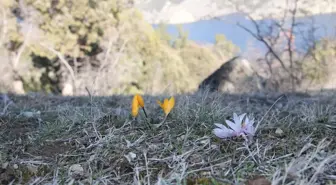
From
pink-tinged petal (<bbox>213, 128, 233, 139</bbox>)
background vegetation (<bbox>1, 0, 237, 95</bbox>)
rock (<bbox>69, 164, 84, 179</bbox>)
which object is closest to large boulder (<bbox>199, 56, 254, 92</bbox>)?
background vegetation (<bbox>1, 0, 237, 95</bbox>)

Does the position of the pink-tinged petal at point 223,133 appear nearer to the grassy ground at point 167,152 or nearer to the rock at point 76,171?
the grassy ground at point 167,152

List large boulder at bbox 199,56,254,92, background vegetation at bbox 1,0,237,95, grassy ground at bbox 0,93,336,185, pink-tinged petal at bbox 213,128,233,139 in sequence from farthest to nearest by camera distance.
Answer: background vegetation at bbox 1,0,237,95 → large boulder at bbox 199,56,254,92 → pink-tinged petal at bbox 213,128,233,139 → grassy ground at bbox 0,93,336,185

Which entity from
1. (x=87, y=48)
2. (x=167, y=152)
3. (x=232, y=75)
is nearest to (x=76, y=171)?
(x=167, y=152)

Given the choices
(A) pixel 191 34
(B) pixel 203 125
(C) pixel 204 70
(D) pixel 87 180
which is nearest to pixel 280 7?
(A) pixel 191 34

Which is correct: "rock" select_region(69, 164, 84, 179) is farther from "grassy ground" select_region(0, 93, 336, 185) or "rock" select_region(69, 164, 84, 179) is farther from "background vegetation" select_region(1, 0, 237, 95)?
"background vegetation" select_region(1, 0, 237, 95)

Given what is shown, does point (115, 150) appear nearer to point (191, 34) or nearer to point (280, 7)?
point (280, 7)

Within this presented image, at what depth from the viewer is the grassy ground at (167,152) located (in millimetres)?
974

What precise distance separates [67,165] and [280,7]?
681 cm

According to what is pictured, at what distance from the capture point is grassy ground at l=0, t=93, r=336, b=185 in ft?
3.19

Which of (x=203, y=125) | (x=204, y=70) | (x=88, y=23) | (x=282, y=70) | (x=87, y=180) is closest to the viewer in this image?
(x=87, y=180)

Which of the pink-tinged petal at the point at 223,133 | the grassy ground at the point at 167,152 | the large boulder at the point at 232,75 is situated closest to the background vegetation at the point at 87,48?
the large boulder at the point at 232,75

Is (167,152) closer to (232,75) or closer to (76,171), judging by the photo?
(76,171)

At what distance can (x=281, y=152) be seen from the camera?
1.12 metres

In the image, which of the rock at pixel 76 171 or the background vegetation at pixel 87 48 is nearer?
the rock at pixel 76 171
